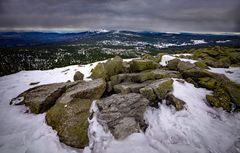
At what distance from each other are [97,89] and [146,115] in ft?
15.3

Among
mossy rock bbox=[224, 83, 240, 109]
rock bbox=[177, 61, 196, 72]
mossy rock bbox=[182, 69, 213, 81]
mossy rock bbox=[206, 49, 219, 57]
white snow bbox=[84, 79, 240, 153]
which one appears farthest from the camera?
mossy rock bbox=[206, 49, 219, 57]

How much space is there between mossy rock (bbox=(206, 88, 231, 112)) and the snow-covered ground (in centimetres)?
48

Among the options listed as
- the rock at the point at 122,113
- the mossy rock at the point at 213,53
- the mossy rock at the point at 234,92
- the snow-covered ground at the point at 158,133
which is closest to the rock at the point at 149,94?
the rock at the point at 122,113

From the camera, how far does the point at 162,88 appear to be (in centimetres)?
1491

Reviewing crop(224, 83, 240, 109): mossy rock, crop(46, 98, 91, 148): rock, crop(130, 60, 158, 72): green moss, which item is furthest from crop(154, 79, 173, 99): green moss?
crop(46, 98, 91, 148): rock

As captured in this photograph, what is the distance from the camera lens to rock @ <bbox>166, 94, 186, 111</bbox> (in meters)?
13.9

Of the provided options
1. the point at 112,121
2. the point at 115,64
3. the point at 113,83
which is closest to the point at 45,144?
the point at 112,121

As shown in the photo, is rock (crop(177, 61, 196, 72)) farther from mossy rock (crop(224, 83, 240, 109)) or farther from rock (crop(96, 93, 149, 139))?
rock (crop(96, 93, 149, 139))

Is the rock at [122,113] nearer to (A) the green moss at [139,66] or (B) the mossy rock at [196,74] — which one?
(A) the green moss at [139,66]

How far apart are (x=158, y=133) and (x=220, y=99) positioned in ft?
22.7

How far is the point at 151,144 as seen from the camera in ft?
36.2

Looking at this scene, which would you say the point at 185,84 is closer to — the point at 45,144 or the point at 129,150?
the point at 129,150

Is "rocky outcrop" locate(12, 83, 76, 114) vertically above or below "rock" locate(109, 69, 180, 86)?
below

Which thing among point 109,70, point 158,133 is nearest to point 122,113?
point 158,133
